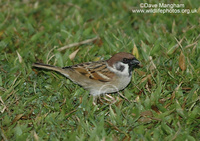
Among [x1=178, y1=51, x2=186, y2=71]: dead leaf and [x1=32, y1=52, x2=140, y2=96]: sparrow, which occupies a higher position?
[x1=32, y1=52, x2=140, y2=96]: sparrow

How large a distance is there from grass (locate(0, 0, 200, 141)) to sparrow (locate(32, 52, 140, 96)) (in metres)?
0.14

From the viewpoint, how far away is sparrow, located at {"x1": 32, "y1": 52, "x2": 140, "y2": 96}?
3.93m

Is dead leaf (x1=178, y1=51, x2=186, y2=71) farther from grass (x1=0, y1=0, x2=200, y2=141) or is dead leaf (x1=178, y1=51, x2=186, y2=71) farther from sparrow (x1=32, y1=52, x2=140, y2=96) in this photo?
sparrow (x1=32, y1=52, x2=140, y2=96)

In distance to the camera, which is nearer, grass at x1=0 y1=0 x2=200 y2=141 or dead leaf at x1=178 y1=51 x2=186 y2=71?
grass at x1=0 y1=0 x2=200 y2=141

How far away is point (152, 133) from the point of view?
10.7 feet

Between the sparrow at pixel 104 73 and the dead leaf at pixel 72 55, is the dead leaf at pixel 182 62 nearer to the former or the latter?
the sparrow at pixel 104 73

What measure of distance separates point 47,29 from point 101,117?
8.41 feet

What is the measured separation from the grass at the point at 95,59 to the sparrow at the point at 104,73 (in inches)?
5.7

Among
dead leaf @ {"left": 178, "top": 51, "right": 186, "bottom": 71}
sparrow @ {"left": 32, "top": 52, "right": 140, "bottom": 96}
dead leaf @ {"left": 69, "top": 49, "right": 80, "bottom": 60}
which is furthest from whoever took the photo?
dead leaf @ {"left": 69, "top": 49, "right": 80, "bottom": 60}

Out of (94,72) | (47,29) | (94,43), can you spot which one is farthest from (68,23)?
(94,72)

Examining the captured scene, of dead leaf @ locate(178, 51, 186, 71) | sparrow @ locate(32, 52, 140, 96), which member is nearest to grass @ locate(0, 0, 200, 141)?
dead leaf @ locate(178, 51, 186, 71)

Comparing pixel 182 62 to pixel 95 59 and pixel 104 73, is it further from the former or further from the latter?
pixel 95 59

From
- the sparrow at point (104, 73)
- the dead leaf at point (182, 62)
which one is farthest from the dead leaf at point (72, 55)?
the dead leaf at point (182, 62)

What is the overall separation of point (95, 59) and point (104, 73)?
0.65 m
